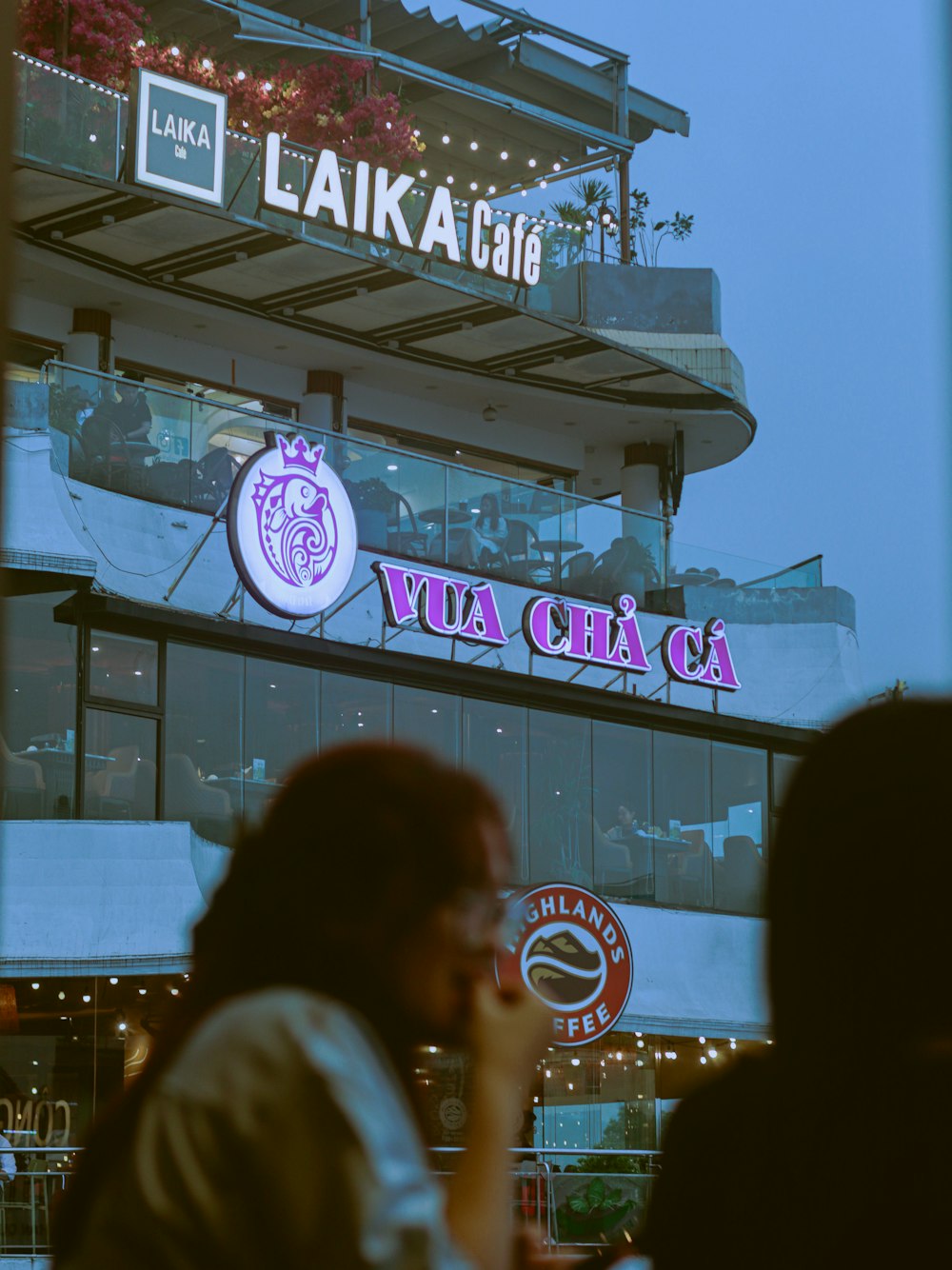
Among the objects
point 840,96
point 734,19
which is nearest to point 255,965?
point 840,96

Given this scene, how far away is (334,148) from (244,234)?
3.85 m

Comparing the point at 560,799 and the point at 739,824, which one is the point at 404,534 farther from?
the point at 739,824

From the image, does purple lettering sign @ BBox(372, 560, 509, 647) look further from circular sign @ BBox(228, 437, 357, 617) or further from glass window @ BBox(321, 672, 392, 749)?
glass window @ BBox(321, 672, 392, 749)

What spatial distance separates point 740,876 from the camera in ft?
77.4

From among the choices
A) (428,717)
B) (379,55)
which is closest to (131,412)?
(428,717)

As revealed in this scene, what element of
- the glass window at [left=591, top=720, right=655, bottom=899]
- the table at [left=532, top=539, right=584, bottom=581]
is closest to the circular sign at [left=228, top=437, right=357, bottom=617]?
the table at [left=532, top=539, right=584, bottom=581]

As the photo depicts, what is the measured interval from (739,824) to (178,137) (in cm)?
1071

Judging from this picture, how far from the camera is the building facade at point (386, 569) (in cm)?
1862

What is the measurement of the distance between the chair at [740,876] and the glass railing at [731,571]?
11.7ft

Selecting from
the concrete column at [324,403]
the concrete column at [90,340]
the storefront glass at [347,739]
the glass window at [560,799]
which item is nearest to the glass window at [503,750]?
the storefront glass at [347,739]

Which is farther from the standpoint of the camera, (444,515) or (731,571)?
(731,571)

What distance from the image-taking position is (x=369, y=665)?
21.5 m

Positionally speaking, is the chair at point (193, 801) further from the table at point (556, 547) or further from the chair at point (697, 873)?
the chair at point (697, 873)

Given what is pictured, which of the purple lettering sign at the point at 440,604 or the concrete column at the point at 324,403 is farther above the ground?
the concrete column at the point at 324,403
